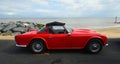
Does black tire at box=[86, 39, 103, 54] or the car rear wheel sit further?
the car rear wheel

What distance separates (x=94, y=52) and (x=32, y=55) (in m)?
2.59

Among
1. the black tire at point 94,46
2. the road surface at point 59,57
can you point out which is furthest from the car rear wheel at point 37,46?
the black tire at point 94,46

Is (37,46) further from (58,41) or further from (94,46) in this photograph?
(94,46)

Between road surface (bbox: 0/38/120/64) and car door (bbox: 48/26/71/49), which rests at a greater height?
car door (bbox: 48/26/71/49)

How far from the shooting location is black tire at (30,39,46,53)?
37.9 ft

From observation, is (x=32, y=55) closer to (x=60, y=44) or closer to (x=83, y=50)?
(x=60, y=44)

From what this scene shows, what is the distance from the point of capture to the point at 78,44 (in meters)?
11.6

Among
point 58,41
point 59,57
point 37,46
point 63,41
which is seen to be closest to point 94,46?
point 63,41

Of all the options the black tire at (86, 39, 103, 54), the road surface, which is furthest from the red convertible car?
the road surface

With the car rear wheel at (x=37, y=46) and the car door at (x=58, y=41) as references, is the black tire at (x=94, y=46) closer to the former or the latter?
the car door at (x=58, y=41)

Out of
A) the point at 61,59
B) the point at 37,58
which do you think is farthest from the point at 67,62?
the point at 37,58

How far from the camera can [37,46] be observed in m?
11.6

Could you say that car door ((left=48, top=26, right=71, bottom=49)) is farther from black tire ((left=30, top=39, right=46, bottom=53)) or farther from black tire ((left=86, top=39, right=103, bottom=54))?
black tire ((left=86, top=39, right=103, bottom=54))

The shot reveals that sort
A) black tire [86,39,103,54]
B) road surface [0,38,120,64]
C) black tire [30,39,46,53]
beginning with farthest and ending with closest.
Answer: black tire [30,39,46,53] < black tire [86,39,103,54] < road surface [0,38,120,64]
